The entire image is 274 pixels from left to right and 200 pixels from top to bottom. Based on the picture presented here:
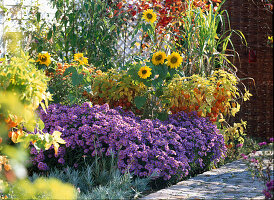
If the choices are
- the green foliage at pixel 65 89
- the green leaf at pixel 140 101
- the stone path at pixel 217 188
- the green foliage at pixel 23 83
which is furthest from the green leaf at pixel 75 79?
the green foliage at pixel 23 83

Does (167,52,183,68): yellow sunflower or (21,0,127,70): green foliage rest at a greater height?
(21,0,127,70): green foliage

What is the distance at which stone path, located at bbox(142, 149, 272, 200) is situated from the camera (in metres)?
2.84

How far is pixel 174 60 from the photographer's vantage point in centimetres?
403

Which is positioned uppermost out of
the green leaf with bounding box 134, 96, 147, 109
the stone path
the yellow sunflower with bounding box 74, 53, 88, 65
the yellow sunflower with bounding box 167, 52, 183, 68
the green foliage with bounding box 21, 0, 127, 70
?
the green foliage with bounding box 21, 0, 127, 70

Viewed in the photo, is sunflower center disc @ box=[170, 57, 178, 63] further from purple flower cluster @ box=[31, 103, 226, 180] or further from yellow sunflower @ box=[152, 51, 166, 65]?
purple flower cluster @ box=[31, 103, 226, 180]

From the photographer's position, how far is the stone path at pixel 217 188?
284cm

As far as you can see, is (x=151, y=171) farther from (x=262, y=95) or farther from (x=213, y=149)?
(x=262, y=95)

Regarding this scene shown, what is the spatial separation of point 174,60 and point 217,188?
1445mm

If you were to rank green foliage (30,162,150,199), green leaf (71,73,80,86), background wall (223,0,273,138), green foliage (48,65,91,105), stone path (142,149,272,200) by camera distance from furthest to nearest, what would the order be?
1. background wall (223,0,273,138)
2. green foliage (48,65,91,105)
3. green leaf (71,73,80,86)
4. stone path (142,149,272,200)
5. green foliage (30,162,150,199)

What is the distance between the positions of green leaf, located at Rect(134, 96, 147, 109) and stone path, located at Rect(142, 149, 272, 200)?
36.8 inches

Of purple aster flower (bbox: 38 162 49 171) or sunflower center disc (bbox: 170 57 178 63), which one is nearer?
purple aster flower (bbox: 38 162 49 171)

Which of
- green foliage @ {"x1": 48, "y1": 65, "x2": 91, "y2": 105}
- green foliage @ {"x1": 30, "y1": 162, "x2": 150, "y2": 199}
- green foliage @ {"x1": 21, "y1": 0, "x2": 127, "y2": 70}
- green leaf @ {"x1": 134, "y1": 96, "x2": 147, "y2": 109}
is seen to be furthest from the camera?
green foliage @ {"x1": 21, "y1": 0, "x2": 127, "y2": 70}

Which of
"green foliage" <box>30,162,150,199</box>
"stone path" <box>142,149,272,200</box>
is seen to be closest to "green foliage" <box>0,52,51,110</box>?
"green foliage" <box>30,162,150,199</box>

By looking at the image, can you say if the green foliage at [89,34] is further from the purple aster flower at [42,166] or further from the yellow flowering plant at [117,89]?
the purple aster flower at [42,166]
